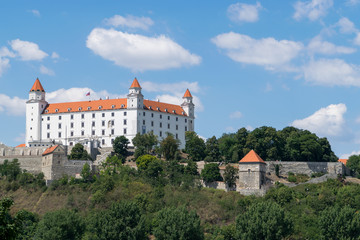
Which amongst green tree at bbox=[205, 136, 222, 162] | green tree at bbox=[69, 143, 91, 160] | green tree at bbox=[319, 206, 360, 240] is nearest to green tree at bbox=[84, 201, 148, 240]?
green tree at bbox=[319, 206, 360, 240]

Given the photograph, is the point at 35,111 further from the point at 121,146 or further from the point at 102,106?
the point at 121,146

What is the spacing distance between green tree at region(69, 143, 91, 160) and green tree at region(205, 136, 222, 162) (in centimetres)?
1674

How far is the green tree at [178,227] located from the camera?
55.0 m

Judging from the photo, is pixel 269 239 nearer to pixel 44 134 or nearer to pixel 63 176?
pixel 63 176

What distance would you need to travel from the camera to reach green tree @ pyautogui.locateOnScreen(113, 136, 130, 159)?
283ft

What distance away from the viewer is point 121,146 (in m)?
86.8

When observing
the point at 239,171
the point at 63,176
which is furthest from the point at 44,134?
the point at 239,171

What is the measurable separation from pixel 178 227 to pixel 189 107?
4739 cm

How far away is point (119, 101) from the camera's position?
95938 millimetres

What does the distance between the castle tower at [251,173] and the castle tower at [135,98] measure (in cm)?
2646

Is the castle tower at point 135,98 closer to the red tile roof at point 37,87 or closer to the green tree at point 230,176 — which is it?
the red tile roof at point 37,87

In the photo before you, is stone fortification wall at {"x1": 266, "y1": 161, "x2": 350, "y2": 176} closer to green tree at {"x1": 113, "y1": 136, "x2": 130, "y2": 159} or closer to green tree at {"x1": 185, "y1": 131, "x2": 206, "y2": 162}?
green tree at {"x1": 185, "y1": 131, "x2": 206, "y2": 162}

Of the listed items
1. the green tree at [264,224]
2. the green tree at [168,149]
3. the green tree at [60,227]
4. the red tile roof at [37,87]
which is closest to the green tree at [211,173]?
the green tree at [168,149]

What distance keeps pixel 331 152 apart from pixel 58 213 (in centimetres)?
4254
